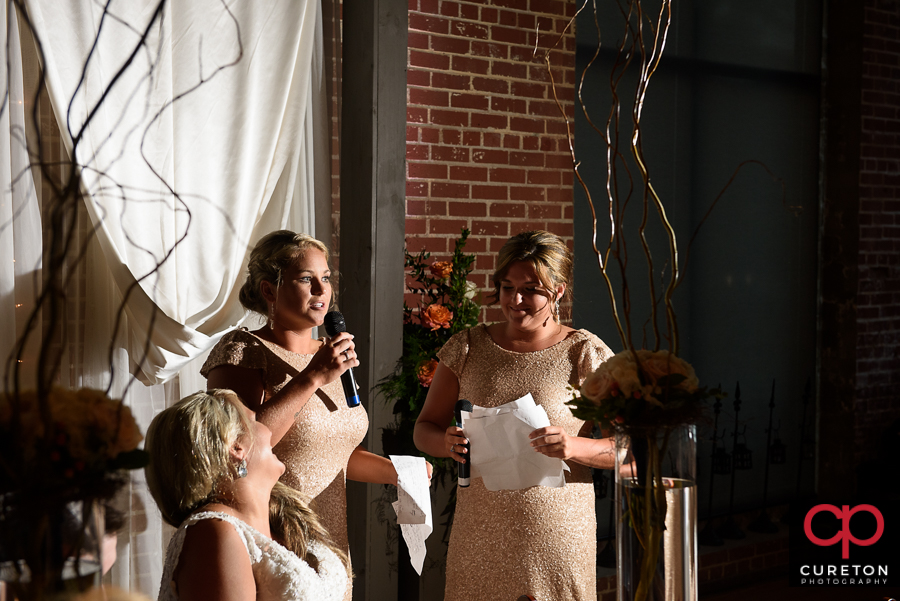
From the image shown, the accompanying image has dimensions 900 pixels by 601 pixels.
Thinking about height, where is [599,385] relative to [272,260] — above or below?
below

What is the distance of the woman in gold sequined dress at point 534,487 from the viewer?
7.40 ft

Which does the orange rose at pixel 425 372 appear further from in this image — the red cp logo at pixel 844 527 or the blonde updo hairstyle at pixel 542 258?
the red cp logo at pixel 844 527

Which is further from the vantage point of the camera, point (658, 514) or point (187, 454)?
point (187, 454)

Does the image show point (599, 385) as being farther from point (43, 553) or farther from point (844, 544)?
point (844, 544)

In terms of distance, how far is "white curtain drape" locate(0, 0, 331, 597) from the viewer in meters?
2.39

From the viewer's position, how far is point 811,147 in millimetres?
4844

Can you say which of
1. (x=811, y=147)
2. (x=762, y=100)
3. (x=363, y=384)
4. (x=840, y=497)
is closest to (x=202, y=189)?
(x=363, y=384)

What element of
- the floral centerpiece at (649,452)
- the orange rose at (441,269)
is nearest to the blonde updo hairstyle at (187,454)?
the floral centerpiece at (649,452)

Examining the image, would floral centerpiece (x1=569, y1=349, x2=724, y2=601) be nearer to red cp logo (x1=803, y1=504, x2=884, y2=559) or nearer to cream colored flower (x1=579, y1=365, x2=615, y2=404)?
cream colored flower (x1=579, y1=365, x2=615, y2=404)

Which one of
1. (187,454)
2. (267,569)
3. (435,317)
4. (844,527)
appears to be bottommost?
(844,527)

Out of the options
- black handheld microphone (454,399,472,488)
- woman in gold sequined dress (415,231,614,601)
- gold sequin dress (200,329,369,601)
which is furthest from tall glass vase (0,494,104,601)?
woman in gold sequined dress (415,231,614,601)

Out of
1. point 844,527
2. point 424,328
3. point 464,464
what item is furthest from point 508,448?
point 844,527

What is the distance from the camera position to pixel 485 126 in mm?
3557

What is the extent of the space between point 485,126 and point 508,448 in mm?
1808
